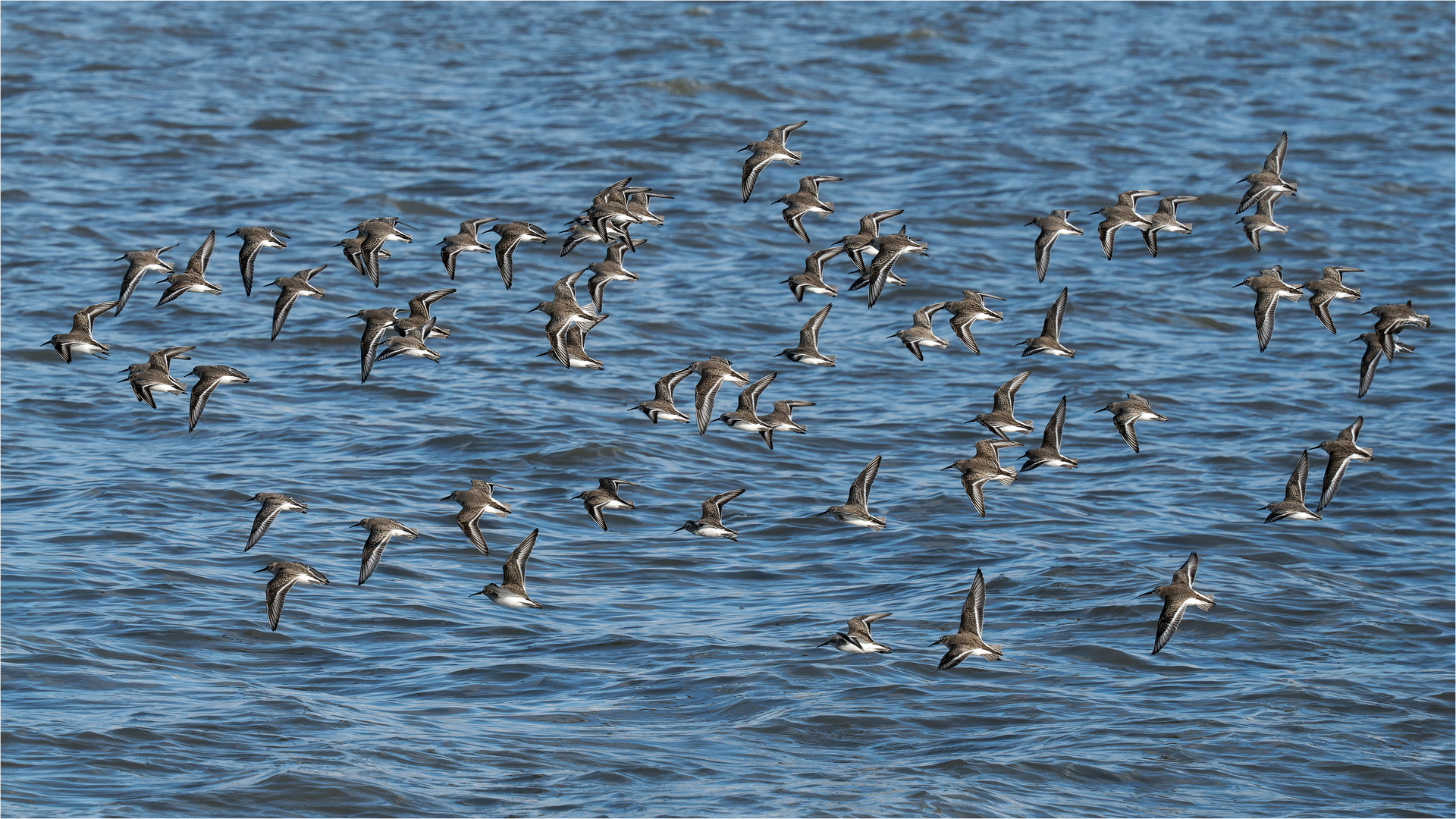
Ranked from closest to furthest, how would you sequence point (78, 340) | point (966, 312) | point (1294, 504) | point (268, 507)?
1. point (1294, 504)
2. point (268, 507)
3. point (78, 340)
4. point (966, 312)

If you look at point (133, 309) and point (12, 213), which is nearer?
point (133, 309)

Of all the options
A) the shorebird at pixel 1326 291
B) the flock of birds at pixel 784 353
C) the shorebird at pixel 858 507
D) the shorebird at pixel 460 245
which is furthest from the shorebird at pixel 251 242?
the shorebird at pixel 1326 291

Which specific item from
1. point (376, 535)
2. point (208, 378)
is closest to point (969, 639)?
point (376, 535)

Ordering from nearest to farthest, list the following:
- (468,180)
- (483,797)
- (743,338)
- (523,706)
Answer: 1. (483,797)
2. (523,706)
3. (743,338)
4. (468,180)

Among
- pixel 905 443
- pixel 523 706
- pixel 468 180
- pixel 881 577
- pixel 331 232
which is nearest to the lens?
pixel 523 706

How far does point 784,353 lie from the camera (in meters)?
17.0

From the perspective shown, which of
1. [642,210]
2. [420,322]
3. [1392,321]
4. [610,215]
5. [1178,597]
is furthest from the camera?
[642,210]

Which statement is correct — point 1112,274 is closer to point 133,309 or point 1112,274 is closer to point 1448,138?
point 1448,138

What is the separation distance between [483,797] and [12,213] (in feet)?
63.6

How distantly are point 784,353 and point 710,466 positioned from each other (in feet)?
17.7

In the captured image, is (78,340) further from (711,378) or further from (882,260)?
(882,260)

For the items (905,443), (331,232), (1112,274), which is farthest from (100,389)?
(1112,274)

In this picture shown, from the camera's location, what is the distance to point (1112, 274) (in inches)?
1156

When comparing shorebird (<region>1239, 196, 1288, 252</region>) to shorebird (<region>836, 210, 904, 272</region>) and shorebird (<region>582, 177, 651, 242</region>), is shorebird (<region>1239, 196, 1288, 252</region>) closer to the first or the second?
shorebird (<region>836, 210, 904, 272</region>)
